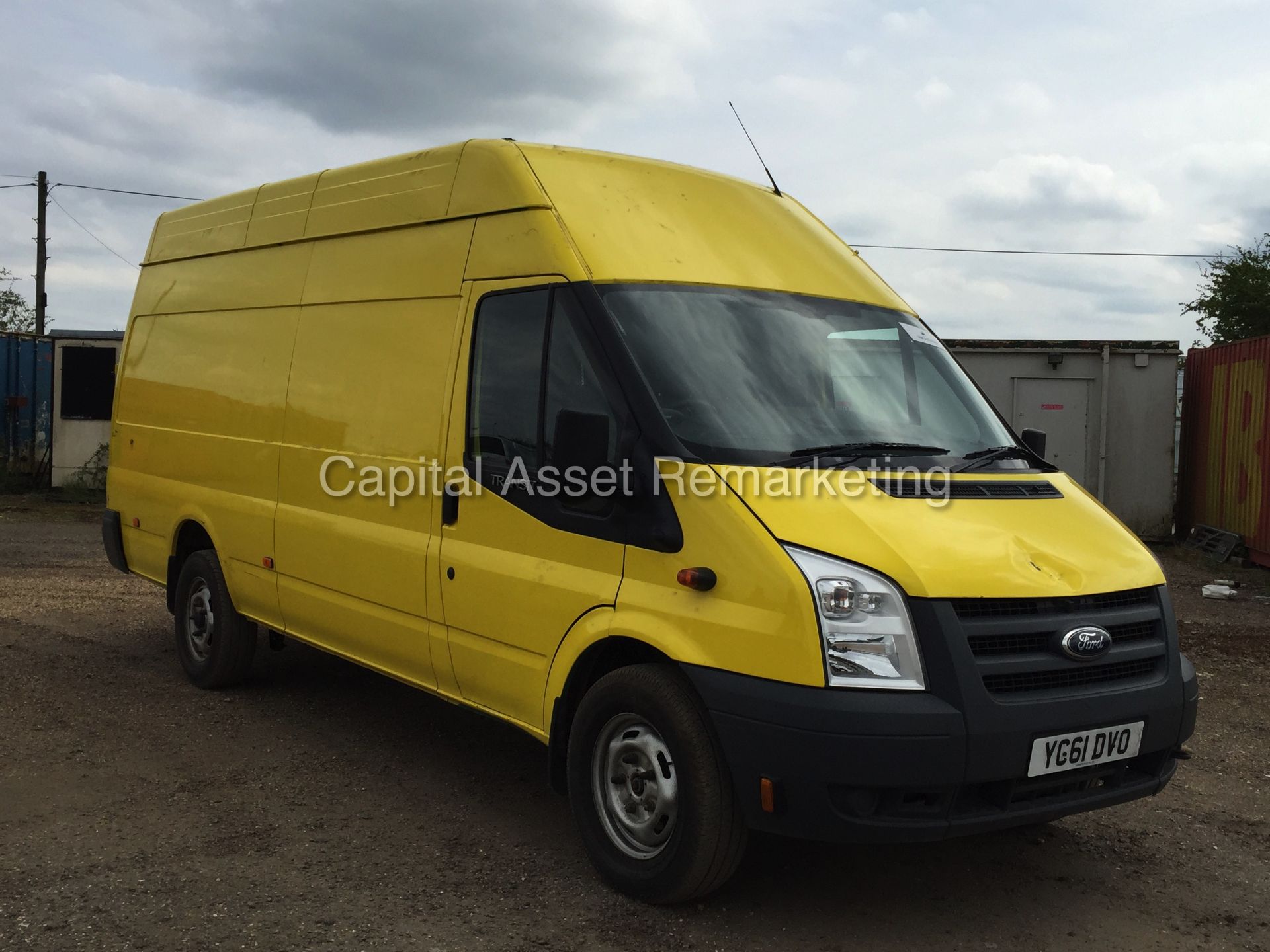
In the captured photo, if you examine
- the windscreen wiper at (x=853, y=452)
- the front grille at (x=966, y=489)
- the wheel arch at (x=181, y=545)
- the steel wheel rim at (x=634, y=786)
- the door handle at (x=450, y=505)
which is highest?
the windscreen wiper at (x=853, y=452)

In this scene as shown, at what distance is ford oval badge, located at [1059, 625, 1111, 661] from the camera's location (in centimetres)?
368

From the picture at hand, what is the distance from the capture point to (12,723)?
19.9ft

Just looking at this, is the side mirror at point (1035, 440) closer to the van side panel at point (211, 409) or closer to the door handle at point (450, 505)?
the door handle at point (450, 505)

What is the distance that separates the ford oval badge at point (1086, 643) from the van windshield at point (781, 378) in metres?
0.79

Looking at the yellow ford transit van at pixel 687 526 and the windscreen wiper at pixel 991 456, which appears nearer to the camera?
the yellow ford transit van at pixel 687 526

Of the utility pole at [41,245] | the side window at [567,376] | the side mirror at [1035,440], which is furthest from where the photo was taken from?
the utility pole at [41,245]

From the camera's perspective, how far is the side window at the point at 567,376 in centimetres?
413

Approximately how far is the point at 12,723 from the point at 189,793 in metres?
1.62

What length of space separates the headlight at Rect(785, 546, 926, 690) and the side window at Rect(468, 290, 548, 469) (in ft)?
4.32

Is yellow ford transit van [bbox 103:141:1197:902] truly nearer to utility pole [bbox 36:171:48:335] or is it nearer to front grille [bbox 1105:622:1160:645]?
front grille [bbox 1105:622:1160:645]

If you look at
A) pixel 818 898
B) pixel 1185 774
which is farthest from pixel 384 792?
pixel 1185 774

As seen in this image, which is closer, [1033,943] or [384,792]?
[1033,943]

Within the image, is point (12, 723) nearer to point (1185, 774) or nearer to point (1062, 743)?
point (1062, 743)

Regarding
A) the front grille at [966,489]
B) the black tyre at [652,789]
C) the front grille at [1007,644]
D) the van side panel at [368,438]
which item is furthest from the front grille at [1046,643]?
the van side panel at [368,438]
